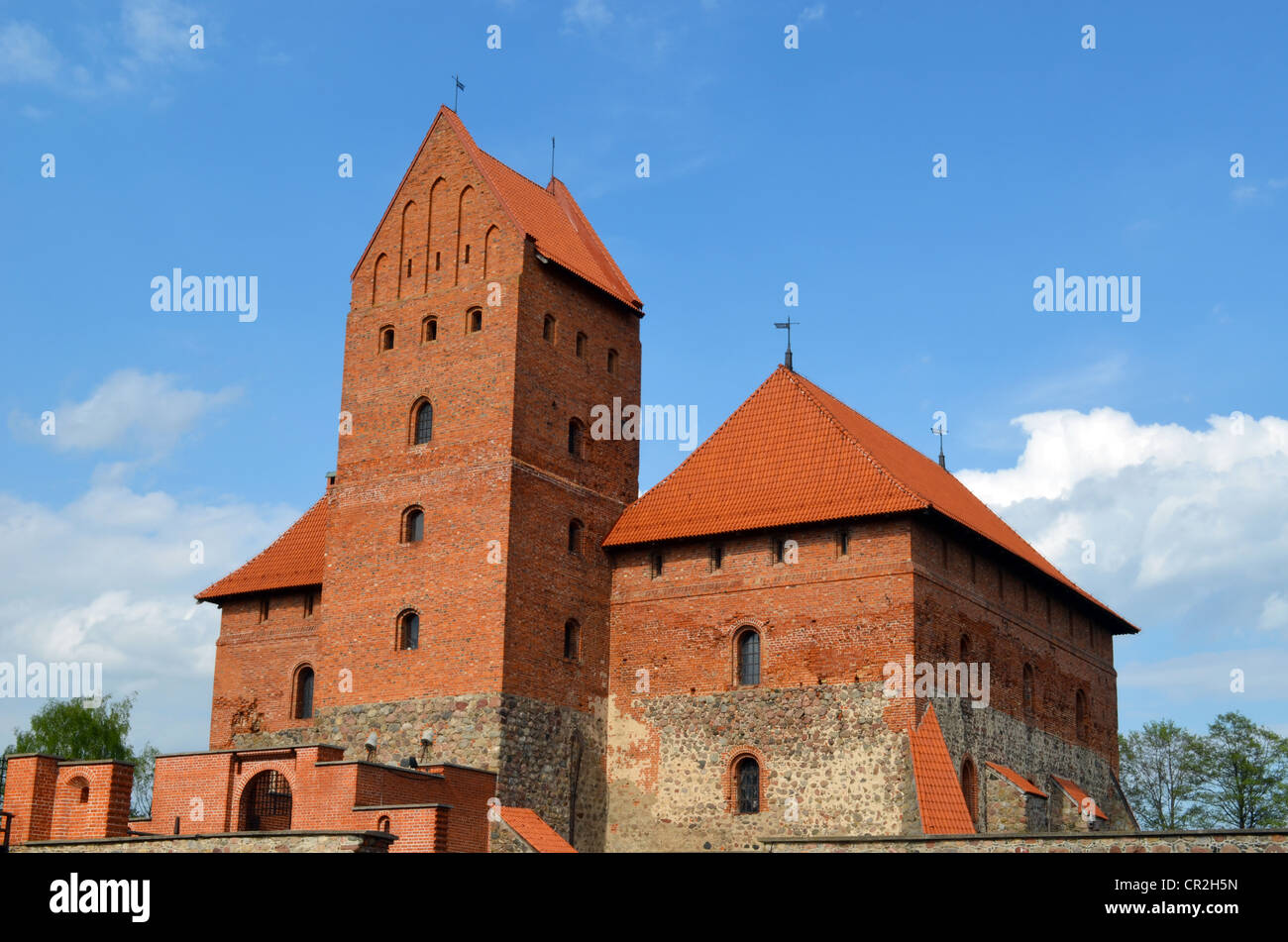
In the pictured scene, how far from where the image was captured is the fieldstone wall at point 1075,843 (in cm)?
1609

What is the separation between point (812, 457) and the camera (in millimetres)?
27922

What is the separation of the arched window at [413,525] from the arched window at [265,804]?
5274 millimetres

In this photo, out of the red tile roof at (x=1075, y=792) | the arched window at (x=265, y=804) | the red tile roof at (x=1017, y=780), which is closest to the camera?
the arched window at (x=265, y=804)

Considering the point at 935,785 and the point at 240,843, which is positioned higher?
the point at 935,785

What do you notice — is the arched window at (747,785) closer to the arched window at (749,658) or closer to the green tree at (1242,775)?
the arched window at (749,658)

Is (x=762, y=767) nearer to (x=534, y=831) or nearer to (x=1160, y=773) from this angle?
(x=534, y=831)

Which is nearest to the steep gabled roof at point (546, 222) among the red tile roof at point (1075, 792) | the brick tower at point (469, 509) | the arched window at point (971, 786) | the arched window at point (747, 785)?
the brick tower at point (469, 509)

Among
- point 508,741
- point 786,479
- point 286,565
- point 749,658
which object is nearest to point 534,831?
point 508,741

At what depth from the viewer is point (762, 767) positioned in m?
25.7

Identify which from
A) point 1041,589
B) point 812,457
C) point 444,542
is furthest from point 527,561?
point 1041,589

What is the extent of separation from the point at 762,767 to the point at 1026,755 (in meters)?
6.16

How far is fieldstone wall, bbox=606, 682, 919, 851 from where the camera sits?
80.1 ft

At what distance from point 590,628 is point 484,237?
25.5 feet
